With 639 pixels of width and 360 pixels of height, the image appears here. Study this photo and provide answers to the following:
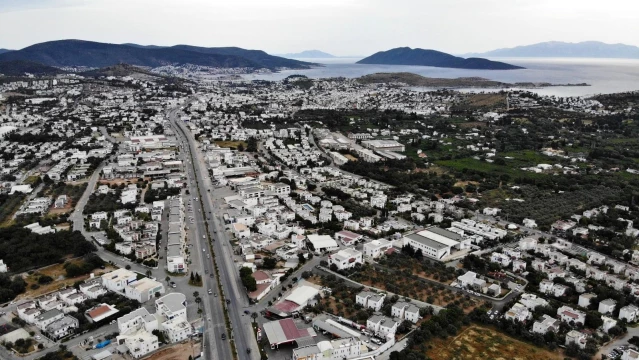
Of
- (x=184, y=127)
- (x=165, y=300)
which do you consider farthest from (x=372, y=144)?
(x=165, y=300)

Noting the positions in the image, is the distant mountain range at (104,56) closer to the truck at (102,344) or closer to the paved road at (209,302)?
the paved road at (209,302)

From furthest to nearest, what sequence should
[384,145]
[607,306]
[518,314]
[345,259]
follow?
[384,145]
[345,259]
[607,306]
[518,314]

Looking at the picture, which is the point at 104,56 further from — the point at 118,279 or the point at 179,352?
the point at 179,352

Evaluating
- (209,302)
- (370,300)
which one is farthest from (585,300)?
(209,302)

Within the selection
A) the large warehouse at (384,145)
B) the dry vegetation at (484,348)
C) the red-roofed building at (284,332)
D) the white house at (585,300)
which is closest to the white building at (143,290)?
the red-roofed building at (284,332)

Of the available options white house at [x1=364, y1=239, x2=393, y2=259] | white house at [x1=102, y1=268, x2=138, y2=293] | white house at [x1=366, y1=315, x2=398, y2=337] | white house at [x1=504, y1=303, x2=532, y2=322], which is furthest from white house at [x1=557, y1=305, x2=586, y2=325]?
white house at [x1=102, y1=268, x2=138, y2=293]

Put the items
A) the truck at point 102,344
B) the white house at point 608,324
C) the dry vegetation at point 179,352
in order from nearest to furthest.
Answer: the dry vegetation at point 179,352 < the truck at point 102,344 < the white house at point 608,324

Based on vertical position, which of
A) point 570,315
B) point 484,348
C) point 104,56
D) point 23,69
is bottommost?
point 484,348
